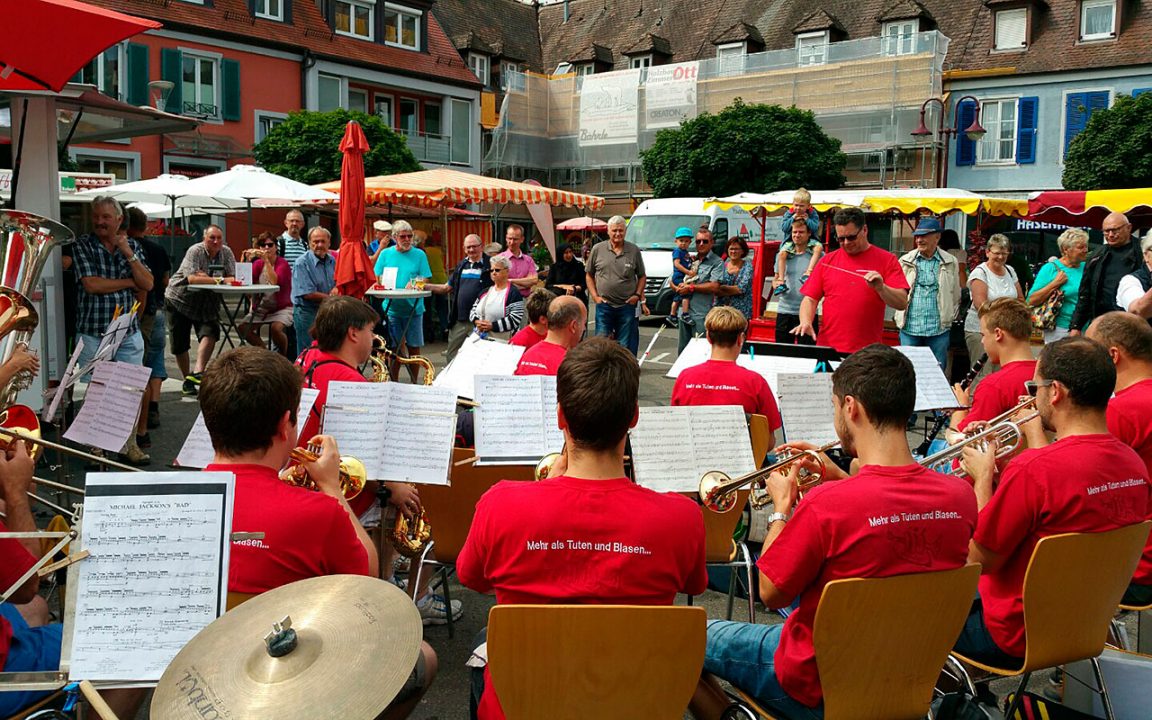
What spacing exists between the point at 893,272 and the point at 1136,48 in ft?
85.1

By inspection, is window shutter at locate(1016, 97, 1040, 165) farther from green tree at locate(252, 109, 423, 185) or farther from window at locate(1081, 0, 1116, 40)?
green tree at locate(252, 109, 423, 185)

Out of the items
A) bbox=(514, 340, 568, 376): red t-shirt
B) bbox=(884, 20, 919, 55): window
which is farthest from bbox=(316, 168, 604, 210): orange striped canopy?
bbox=(884, 20, 919, 55): window

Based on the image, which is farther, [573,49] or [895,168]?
[573,49]

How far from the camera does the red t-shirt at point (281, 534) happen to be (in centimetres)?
233

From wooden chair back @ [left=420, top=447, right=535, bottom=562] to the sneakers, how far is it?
0.49 m

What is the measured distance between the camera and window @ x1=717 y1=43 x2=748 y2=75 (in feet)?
104

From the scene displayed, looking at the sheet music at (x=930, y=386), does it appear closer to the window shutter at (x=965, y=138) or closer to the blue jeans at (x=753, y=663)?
the blue jeans at (x=753, y=663)

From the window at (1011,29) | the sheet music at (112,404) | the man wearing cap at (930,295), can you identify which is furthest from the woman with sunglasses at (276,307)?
the window at (1011,29)

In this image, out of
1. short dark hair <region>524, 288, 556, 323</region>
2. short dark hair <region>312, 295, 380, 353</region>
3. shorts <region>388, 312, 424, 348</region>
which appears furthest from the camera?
shorts <region>388, 312, 424, 348</region>

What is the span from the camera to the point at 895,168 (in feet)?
96.0

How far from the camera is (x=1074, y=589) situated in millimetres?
2605

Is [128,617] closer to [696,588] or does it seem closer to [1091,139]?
[696,588]

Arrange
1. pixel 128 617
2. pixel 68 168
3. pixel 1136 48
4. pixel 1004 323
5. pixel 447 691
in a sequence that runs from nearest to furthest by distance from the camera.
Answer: pixel 128 617
pixel 447 691
pixel 1004 323
pixel 68 168
pixel 1136 48

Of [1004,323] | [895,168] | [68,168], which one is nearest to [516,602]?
[1004,323]
